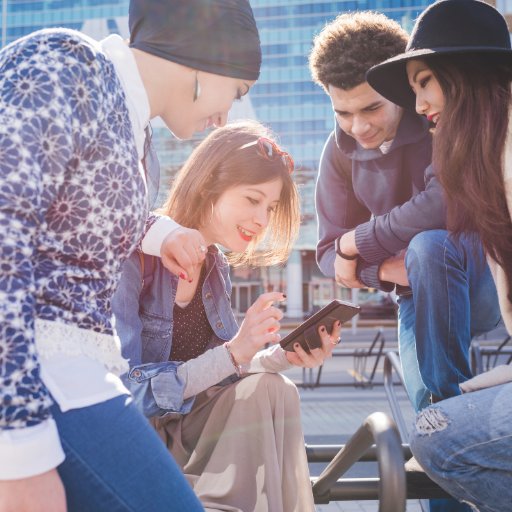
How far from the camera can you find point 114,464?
3.08 ft

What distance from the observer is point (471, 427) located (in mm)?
1397

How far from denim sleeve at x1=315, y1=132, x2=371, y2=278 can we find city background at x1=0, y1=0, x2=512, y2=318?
106ft

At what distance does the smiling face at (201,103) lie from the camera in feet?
4.15

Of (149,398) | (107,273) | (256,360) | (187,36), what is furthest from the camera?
(256,360)

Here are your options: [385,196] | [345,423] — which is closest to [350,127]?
[385,196]

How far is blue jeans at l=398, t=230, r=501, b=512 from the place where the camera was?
1718mm

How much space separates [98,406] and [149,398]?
2.66 feet

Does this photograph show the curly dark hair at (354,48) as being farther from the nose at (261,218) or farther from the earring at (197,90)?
the earring at (197,90)

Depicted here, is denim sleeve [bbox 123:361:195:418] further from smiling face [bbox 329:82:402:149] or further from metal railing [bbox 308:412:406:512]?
smiling face [bbox 329:82:402:149]

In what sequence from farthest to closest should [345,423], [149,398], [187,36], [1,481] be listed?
1. [345,423]
2. [149,398]
3. [187,36]
4. [1,481]

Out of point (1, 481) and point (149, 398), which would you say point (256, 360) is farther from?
point (1, 481)

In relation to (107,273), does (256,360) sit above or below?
below

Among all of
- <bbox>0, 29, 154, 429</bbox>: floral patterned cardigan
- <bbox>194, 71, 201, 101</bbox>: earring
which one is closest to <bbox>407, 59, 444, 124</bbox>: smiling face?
<bbox>194, 71, 201, 101</bbox>: earring

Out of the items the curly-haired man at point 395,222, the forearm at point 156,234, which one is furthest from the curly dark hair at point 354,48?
the forearm at point 156,234
